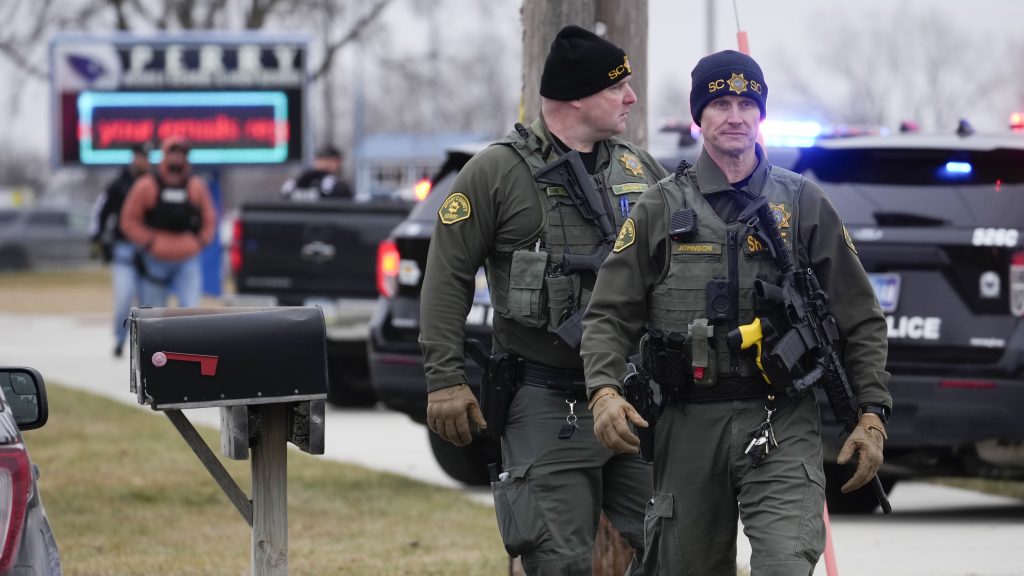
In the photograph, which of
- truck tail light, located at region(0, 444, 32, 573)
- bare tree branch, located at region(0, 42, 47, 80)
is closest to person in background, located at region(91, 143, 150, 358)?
truck tail light, located at region(0, 444, 32, 573)

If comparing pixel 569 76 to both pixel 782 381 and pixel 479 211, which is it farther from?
pixel 782 381

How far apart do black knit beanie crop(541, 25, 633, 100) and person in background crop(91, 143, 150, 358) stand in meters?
11.2

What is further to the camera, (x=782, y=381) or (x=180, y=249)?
(x=180, y=249)

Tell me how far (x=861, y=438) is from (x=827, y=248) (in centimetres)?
49

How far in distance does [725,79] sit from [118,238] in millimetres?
12043

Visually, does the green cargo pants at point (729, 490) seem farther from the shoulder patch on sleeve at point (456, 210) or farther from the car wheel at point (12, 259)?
the car wheel at point (12, 259)

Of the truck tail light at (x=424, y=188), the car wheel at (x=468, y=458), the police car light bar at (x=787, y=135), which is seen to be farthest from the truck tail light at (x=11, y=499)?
the truck tail light at (x=424, y=188)

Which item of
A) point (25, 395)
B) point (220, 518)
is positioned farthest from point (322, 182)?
point (25, 395)

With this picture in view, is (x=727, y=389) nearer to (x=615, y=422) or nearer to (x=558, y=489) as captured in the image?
(x=615, y=422)

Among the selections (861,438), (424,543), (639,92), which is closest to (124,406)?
(424,543)

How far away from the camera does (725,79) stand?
14.9ft

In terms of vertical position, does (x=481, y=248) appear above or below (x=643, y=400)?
above

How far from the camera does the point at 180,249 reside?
15414 millimetres

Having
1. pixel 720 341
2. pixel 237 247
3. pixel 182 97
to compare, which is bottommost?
pixel 237 247
